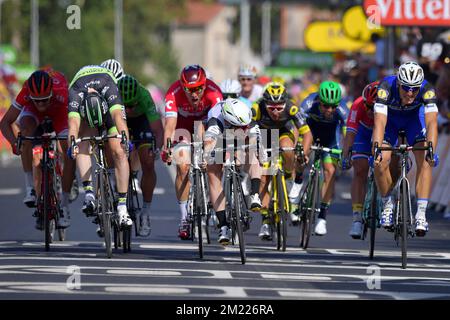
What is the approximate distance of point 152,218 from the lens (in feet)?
67.5

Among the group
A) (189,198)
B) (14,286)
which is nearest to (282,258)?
(189,198)

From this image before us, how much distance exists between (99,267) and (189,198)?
173 cm

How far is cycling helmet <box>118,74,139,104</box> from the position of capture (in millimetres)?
15391

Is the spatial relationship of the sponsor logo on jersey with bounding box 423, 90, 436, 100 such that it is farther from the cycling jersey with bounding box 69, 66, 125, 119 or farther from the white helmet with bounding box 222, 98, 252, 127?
the cycling jersey with bounding box 69, 66, 125, 119

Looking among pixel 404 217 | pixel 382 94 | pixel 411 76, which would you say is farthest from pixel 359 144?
pixel 404 217

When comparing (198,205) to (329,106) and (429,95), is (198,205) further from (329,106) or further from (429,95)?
(329,106)

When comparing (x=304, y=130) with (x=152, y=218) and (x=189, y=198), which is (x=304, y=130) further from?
(x=152, y=218)

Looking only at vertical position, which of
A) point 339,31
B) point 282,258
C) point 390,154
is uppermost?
point 339,31

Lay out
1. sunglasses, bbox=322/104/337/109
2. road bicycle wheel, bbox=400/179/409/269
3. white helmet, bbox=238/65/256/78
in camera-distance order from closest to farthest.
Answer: road bicycle wheel, bbox=400/179/409/269 < sunglasses, bbox=322/104/337/109 < white helmet, bbox=238/65/256/78

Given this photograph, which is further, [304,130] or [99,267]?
[304,130]

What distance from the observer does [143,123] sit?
15773 mm

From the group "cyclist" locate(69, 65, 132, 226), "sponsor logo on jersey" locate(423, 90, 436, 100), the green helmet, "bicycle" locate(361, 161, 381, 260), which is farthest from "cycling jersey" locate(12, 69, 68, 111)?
"sponsor logo on jersey" locate(423, 90, 436, 100)
